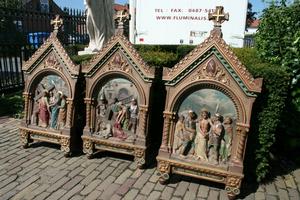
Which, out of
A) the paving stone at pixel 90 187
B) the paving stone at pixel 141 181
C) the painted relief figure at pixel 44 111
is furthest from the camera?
the painted relief figure at pixel 44 111

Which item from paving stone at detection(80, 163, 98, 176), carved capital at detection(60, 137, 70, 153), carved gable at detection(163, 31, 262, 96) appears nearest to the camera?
carved gable at detection(163, 31, 262, 96)

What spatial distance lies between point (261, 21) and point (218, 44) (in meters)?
2.44

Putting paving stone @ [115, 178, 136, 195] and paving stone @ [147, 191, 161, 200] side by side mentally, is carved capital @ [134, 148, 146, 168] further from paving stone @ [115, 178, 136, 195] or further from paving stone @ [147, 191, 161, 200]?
paving stone @ [147, 191, 161, 200]

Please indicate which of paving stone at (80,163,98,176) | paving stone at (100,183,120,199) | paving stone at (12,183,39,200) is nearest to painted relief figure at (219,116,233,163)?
paving stone at (100,183,120,199)

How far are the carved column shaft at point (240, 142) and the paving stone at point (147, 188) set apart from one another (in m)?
1.16

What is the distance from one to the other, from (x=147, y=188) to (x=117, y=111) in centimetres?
122

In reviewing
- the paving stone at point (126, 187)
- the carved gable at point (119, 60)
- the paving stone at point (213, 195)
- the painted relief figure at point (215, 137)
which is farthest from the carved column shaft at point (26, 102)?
the paving stone at point (213, 195)

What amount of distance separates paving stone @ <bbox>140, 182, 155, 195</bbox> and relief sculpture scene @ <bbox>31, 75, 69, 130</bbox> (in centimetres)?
171

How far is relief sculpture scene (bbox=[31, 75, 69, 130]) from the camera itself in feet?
15.8

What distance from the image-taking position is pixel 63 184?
4090 millimetres

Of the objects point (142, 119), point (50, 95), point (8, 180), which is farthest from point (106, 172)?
point (50, 95)

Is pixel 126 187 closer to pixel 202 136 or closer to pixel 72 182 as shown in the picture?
pixel 72 182

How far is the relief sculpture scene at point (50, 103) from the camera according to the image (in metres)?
4.83

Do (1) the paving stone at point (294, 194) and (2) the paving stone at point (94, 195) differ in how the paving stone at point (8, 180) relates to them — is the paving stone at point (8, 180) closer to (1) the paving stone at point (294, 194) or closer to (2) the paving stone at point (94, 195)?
(2) the paving stone at point (94, 195)
